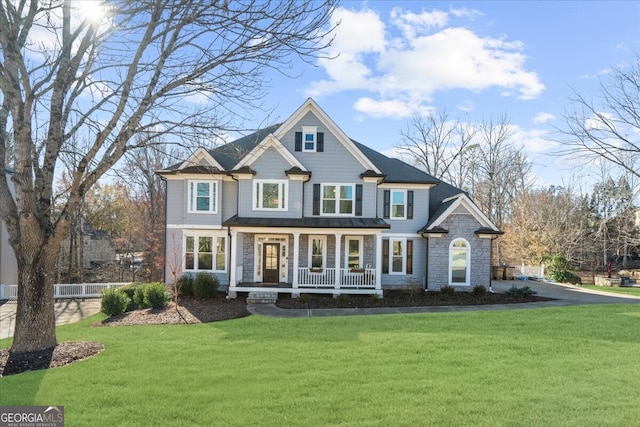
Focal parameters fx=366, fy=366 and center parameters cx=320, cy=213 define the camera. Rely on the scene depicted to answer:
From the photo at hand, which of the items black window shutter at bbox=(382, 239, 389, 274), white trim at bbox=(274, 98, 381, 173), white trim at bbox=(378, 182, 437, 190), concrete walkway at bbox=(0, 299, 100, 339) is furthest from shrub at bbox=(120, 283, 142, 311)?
white trim at bbox=(378, 182, 437, 190)


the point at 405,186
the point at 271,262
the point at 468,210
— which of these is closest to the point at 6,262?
the point at 271,262

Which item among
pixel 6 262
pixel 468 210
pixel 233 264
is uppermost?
pixel 468 210

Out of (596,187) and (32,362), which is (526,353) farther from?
(596,187)

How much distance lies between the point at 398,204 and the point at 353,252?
3.40 m

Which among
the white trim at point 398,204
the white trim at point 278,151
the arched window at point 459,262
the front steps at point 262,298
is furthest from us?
the white trim at point 398,204

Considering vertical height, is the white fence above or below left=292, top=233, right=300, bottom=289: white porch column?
below

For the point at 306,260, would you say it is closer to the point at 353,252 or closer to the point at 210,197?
the point at 353,252

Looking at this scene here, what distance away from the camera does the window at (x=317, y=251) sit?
17406 millimetres

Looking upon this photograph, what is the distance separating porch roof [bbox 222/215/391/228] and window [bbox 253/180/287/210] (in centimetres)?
74

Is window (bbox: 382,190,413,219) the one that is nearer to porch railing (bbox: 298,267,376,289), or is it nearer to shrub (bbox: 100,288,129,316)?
porch railing (bbox: 298,267,376,289)

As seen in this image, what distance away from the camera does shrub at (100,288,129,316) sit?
1267 cm

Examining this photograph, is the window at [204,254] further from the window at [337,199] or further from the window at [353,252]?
the window at [353,252]

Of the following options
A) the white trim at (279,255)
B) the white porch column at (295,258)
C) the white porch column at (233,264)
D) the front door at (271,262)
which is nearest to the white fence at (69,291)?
the white porch column at (233,264)

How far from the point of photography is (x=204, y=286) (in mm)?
15516
